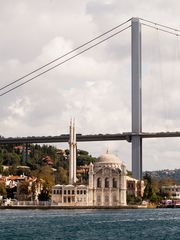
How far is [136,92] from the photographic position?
6800 cm

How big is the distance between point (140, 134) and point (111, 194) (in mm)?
13879

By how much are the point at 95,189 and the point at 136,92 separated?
659 inches

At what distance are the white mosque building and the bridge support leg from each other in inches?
442

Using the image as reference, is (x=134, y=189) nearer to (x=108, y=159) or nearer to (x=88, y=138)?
(x=108, y=159)

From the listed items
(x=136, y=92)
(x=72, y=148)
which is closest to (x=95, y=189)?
(x=72, y=148)

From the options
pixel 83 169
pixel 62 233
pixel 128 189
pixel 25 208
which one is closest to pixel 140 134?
pixel 25 208

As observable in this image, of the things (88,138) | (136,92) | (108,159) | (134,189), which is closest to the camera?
(136,92)

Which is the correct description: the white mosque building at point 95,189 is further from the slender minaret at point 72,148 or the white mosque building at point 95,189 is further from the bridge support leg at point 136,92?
the bridge support leg at point 136,92

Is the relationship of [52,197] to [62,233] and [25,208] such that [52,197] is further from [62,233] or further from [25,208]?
[62,233]

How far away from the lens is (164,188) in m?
110

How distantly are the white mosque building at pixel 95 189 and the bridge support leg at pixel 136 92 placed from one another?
11.2 metres

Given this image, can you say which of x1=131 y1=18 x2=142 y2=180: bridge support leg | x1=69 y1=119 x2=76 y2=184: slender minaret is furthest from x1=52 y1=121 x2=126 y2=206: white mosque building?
x1=131 y1=18 x2=142 y2=180: bridge support leg

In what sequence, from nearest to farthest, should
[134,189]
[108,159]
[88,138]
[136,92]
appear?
1. [136,92]
2. [88,138]
3. [108,159]
4. [134,189]

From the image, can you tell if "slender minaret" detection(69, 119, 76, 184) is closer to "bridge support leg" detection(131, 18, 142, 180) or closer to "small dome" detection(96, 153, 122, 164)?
"small dome" detection(96, 153, 122, 164)
